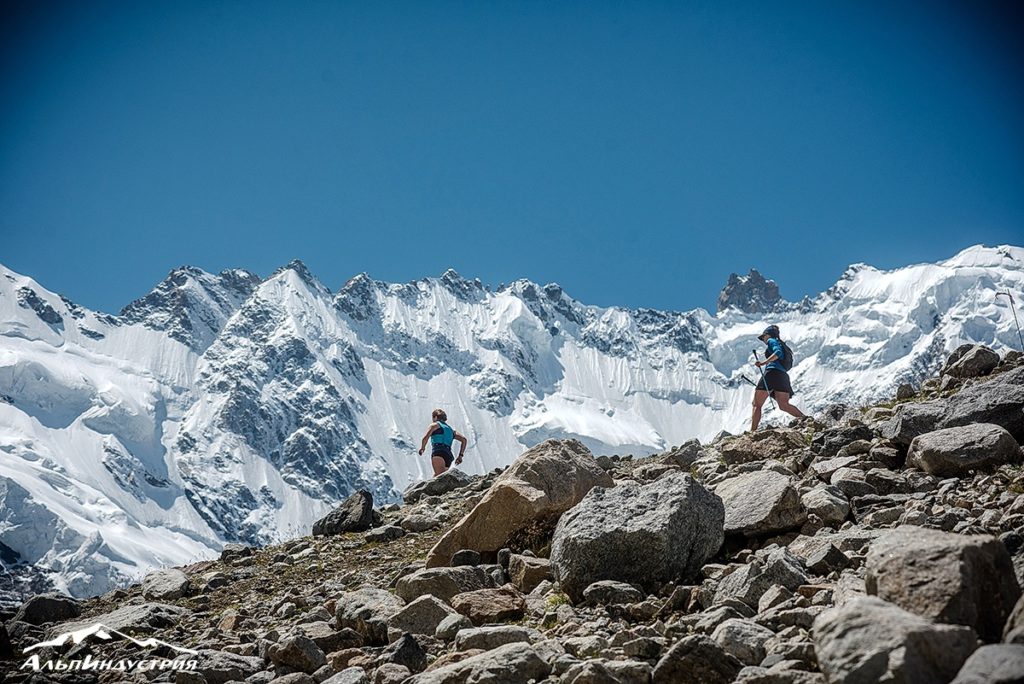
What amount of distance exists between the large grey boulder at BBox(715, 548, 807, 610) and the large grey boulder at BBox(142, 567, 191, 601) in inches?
400

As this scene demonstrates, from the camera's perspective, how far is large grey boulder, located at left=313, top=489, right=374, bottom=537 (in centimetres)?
1747

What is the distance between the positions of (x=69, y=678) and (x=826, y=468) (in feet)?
30.8

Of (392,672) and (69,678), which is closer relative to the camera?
(392,672)

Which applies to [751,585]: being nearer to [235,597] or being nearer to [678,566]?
[678,566]

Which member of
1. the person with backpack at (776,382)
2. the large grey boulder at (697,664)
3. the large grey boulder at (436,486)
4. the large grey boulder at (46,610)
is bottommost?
the large grey boulder at (697,664)

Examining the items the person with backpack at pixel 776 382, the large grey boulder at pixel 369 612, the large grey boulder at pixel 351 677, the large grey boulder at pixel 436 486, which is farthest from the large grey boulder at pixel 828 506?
the large grey boulder at pixel 436 486

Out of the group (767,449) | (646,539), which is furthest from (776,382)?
(646,539)

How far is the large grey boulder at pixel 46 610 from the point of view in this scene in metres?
12.8

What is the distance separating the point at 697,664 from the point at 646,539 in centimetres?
284

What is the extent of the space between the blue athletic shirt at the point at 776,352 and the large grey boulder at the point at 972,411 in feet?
24.4

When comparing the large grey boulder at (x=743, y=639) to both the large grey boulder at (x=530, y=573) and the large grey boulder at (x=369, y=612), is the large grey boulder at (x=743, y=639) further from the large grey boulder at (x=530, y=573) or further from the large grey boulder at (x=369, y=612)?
the large grey boulder at (x=369, y=612)

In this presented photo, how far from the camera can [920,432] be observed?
431 inches

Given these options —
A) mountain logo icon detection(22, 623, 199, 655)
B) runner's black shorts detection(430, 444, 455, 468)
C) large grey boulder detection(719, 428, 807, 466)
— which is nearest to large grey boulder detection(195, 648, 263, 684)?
mountain logo icon detection(22, 623, 199, 655)

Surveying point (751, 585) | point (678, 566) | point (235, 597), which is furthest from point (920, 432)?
point (235, 597)
